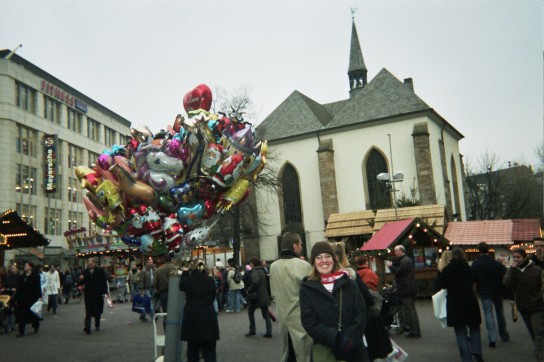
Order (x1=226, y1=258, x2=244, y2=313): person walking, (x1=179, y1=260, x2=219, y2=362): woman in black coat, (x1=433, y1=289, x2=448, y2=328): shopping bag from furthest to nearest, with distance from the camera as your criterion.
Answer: (x1=226, y1=258, x2=244, y2=313): person walking
(x1=433, y1=289, x2=448, y2=328): shopping bag
(x1=179, y1=260, x2=219, y2=362): woman in black coat

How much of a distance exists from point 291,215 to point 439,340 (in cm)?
3000

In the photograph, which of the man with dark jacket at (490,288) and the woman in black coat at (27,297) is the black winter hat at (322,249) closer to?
the man with dark jacket at (490,288)

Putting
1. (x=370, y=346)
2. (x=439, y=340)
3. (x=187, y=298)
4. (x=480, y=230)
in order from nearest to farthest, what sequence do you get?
(x=370, y=346) < (x=187, y=298) < (x=439, y=340) < (x=480, y=230)

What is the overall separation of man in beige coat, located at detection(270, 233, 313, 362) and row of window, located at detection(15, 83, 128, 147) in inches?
1644

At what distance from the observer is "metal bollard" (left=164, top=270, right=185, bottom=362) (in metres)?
6.88

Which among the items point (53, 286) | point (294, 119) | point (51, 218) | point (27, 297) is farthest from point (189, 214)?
point (51, 218)

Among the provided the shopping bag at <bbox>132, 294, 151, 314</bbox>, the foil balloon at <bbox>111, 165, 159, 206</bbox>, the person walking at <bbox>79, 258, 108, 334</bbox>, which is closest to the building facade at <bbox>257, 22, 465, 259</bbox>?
the shopping bag at <bbox>132, 294, 151, 314</bbox>

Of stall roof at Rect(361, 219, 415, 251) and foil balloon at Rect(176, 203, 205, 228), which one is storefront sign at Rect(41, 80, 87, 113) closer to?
stall roof at Rect(361, 219, 415, 251)

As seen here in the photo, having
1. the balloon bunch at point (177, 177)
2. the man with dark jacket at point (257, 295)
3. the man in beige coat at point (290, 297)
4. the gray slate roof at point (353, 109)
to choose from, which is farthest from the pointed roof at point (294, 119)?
the man in beige coat at point (290, 297)

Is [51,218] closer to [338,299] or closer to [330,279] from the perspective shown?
[330,279]

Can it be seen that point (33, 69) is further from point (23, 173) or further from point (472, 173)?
point (472, 173)

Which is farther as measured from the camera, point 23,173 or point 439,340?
point 23,173

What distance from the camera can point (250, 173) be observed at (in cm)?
824

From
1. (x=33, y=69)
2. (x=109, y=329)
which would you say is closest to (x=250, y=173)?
(x=109, y=329)
